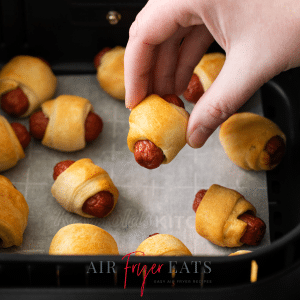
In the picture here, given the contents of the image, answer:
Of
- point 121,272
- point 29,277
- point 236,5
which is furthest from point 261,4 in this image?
point 29,277

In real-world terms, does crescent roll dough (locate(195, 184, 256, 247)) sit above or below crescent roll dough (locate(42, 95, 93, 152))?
below

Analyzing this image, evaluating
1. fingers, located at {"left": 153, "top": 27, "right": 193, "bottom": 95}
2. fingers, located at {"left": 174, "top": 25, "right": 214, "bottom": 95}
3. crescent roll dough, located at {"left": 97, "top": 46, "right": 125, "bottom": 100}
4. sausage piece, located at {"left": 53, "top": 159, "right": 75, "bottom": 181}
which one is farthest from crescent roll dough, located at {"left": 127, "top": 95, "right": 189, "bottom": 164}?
crescent roll dough, located at {"left": 97, "top": 46, "right": 125, "bottom": 100}

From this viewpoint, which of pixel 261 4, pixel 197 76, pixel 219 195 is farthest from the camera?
pixel 197 76

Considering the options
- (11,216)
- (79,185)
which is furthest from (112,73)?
(11,216)

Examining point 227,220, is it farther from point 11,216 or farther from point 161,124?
point 11,216

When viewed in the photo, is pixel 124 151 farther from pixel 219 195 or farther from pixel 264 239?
pixel 264 239

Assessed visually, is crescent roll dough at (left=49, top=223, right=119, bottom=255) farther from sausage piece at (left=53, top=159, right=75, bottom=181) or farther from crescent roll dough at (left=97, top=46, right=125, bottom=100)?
crescent roll dough at (left=97, top=46, right=125, bottom=100)
